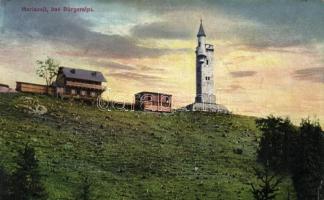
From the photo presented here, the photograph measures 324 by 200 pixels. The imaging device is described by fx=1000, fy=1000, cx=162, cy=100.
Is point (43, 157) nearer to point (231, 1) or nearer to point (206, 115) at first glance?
point (206, 115)

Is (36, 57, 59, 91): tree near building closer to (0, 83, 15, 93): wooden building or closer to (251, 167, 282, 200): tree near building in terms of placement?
(0, 83, 15, 93): wooden building

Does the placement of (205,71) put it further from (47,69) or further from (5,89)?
(5,89)

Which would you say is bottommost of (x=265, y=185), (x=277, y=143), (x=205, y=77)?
(x=265, y=185)

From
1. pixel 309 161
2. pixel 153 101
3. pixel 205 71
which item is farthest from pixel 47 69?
pixel 309 161

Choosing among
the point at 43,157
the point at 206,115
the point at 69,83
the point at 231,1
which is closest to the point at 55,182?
the point at 43,157

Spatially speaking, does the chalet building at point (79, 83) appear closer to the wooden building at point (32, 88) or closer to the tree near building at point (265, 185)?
the wooden building at point (32, 88)

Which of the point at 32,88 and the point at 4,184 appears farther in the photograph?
the point at 32,88

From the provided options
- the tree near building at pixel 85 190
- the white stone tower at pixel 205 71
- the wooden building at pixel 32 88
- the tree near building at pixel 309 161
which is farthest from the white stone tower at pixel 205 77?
the wooden building at pixel 32 88
